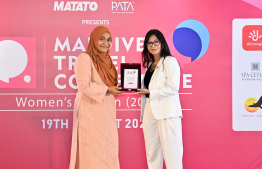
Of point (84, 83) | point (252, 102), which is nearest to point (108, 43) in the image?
point (84, 83)

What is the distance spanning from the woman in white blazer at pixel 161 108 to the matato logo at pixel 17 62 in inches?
58.3

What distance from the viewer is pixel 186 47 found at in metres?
3.86

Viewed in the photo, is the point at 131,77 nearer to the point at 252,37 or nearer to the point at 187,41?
the point at 187,41

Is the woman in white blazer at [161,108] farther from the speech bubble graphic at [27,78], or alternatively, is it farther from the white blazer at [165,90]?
the speech bubble graphic at [27,78]

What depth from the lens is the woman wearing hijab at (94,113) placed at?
303 cm

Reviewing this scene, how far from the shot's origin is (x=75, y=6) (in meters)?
3.85

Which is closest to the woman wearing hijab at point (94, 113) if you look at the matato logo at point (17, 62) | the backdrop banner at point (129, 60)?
the backdrop banner at point (129, 60)

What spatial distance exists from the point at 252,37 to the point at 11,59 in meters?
2.86

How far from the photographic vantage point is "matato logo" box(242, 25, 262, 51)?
3.83 metres

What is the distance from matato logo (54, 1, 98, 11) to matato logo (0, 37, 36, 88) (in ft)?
1.62

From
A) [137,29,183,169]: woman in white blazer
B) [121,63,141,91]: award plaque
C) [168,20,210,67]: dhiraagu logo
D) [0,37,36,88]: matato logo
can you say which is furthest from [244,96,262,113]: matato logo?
[0,37,36,88]: matato logo

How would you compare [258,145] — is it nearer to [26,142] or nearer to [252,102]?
[252,102]

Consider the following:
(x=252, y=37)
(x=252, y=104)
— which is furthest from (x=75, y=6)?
(x=252, y=104)

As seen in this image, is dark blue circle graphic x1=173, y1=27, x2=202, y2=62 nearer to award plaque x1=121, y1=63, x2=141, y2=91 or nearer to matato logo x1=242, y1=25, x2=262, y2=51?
matato logo x1=242, y1=25, x2=262, y2=51
